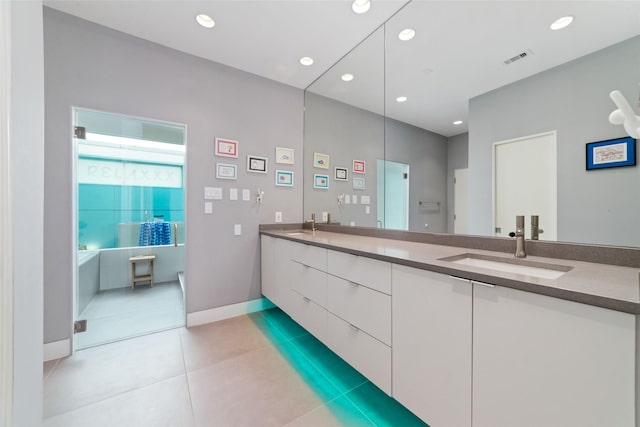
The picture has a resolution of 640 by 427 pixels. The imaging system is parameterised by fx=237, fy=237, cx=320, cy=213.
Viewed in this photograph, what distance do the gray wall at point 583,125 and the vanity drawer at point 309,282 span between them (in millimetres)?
1370

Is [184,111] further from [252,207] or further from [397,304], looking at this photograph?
[397,304]

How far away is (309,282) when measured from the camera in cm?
185

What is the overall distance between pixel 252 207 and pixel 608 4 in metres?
2.77

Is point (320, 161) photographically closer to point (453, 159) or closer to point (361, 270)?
point (453, 159)

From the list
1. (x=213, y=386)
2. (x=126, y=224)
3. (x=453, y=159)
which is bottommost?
(x=213, y=386)

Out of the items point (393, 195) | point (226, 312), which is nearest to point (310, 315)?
point (226, 312)

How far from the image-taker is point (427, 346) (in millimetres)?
1037

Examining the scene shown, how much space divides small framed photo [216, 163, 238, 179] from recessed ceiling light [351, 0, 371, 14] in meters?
1.76

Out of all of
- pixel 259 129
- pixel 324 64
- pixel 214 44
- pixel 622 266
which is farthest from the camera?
pixel 259 129

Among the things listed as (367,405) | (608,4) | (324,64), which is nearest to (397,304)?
→ (367,405)

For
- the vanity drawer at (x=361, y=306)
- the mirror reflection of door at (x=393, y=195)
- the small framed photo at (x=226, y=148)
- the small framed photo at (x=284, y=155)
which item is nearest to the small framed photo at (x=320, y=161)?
the small framed photo at (x=284, y=155)

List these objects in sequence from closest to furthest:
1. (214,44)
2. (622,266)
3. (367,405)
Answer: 1. (622,266)
2. (367,405)
3. (214,44)

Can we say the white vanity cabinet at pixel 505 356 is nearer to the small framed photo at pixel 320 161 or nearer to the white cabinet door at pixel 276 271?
the white cabinet door at pixel 276 271

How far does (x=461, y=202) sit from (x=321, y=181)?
66.6 inches
